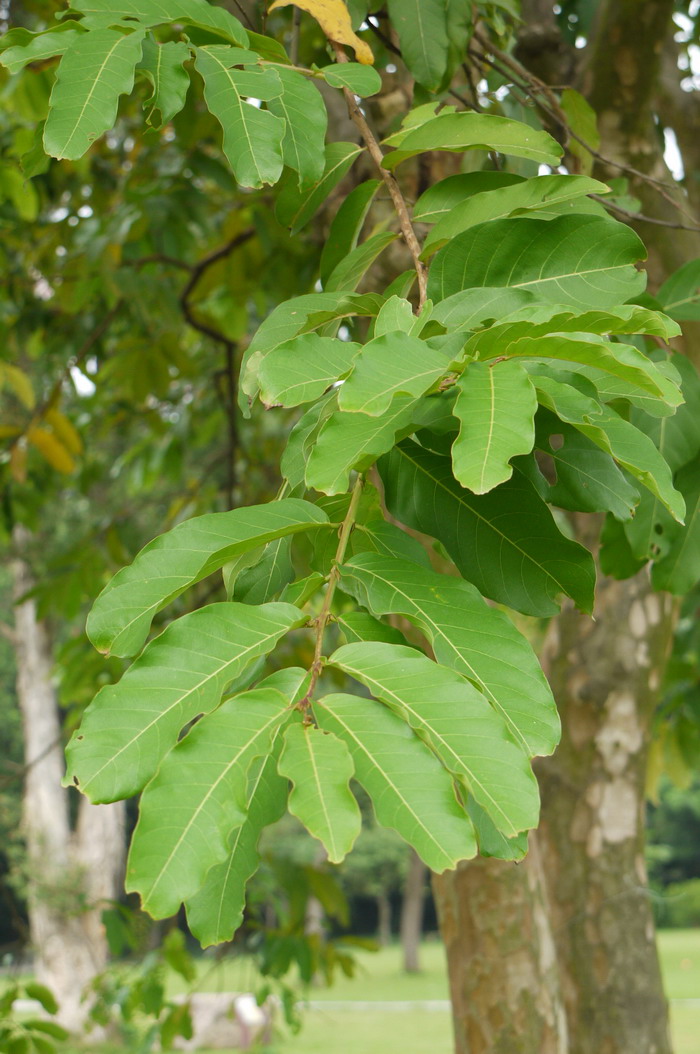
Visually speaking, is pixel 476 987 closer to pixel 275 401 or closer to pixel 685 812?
pixel 275 401

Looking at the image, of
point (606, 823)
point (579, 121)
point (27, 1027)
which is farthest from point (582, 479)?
point (27, 1027)

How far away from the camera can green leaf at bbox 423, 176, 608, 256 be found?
24.0 inches

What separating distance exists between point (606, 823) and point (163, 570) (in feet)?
4.00

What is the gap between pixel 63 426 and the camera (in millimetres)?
2502

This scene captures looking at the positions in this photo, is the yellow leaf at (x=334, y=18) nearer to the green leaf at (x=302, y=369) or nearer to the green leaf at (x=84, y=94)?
the green leaf at (x=84, y=94)

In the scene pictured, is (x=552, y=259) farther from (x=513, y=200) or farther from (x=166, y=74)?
(x=166, y=74)

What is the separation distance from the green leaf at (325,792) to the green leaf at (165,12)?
0.50 meters

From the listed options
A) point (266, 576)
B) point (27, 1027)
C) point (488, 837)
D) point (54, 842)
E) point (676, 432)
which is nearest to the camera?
point (488, 837)

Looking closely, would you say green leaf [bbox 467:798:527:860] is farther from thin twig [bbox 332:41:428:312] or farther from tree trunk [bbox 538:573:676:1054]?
tree trunk [bbox 538:573:676:1054]

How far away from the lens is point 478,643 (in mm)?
484

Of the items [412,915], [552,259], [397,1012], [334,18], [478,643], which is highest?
[334,18]

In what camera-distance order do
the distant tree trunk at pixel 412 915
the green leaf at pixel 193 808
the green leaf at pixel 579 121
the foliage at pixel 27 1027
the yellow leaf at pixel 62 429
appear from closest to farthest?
1. the green leaf at pixel 193 808
2. the green leaf at pixel 579 121
3. the foliage at pixel 27 1027
4. the yellow leaf at pixel 62 429
5. the distant tree trunk at pixel 412 915

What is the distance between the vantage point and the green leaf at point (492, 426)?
42 centimetres

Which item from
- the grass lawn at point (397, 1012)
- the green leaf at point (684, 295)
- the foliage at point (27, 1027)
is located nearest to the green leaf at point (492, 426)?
the green leaf at point (684, 295)
